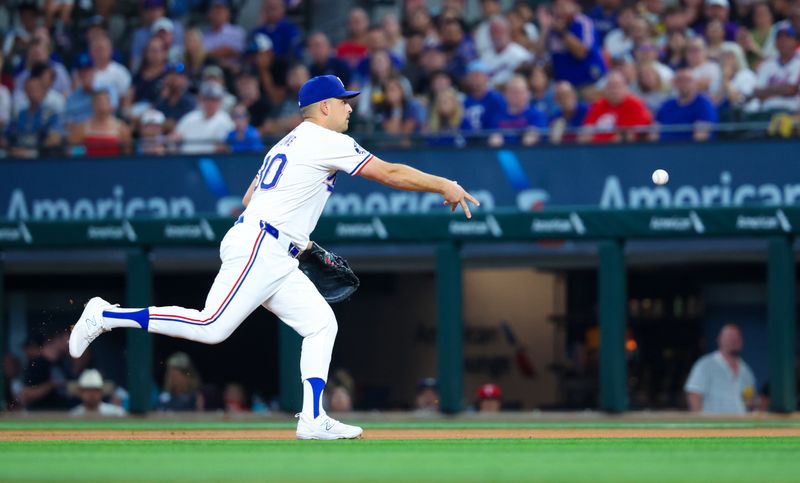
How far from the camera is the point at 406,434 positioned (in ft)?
27.7

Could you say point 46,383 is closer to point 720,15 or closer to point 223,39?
point 223,39

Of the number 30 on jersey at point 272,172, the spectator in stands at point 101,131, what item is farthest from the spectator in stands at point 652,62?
the number 30 on jersey at point 272,172

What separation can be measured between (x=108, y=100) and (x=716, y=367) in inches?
266

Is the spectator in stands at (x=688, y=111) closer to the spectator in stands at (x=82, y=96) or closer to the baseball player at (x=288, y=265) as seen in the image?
the baseball player at (x=288, y=265)

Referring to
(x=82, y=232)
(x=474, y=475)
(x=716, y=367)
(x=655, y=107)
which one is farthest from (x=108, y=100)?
(x=474, y=475)

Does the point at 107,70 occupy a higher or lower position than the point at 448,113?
higher

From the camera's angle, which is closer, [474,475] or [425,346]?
[474,475]

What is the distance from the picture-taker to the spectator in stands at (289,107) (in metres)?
14.5

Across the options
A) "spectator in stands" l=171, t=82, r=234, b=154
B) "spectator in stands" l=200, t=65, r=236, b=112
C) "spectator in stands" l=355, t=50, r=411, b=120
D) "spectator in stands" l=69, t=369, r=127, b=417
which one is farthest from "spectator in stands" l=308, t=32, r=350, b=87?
"spectator in stands" l=69, t=369, r=127, b=417

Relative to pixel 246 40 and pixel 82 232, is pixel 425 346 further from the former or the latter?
pixel 82 232

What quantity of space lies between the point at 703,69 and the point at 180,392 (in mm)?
5799

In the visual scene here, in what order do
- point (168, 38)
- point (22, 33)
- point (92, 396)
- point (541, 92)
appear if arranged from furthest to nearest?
point (22, 33) → point (168, 38) → point (541, 92) → point (92, 396)

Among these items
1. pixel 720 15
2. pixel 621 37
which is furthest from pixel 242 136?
pixel 720 15

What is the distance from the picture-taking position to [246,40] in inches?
653
